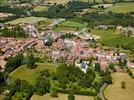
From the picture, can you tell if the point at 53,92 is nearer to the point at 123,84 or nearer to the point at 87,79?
the point at 87,79

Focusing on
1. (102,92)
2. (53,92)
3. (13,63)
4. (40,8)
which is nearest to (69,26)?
(40,8)

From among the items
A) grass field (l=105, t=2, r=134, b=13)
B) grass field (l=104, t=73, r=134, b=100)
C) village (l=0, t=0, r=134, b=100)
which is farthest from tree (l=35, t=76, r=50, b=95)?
grass field (l=105, t=2, r=134, b=13)

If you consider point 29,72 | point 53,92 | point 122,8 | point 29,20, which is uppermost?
point 122,8

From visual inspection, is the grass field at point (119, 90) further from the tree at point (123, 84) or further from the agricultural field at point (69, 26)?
the agricultural field at point (69, 26)

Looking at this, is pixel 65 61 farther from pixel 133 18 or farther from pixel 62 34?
pixel 133 18

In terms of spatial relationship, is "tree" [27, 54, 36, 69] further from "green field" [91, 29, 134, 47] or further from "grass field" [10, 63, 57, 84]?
"green field" [91, 29, 134, 47]
